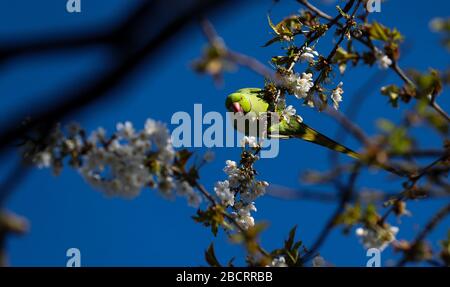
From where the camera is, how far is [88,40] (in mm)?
623

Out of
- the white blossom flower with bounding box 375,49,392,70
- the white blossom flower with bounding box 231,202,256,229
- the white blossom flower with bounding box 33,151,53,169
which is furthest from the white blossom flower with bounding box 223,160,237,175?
the white blossom flower with bounding box 33,151,53,169

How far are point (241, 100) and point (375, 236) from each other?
6.04 feet

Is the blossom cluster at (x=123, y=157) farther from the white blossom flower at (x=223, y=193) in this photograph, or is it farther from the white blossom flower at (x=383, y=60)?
the white blossom flower at (x=383, y=60)

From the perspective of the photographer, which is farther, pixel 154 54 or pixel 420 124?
pixel 420 124

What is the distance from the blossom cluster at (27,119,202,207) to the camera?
1845 mm

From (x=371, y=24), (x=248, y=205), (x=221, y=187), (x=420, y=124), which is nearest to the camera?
(x=420, y=124)

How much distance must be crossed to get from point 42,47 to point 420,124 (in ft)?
3.49

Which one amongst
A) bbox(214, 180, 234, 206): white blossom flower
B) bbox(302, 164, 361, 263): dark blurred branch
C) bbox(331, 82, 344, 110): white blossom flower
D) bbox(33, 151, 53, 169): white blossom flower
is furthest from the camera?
bbox(331, 82, 344, 110): white blossom flower

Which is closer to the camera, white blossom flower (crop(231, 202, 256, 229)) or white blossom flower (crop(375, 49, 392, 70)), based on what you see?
white blossom flower (crop(375, 49, 392, 70))

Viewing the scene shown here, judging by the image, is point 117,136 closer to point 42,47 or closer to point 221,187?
point 221,187

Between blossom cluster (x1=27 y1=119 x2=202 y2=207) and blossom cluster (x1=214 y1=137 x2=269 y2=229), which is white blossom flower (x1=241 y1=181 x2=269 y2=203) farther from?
blossom cluster (x1=27 y1=119 x2=202 y2=207)

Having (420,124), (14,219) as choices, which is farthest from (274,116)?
(14,219)

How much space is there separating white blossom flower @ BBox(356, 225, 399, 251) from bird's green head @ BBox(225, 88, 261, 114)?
1.67 meters
